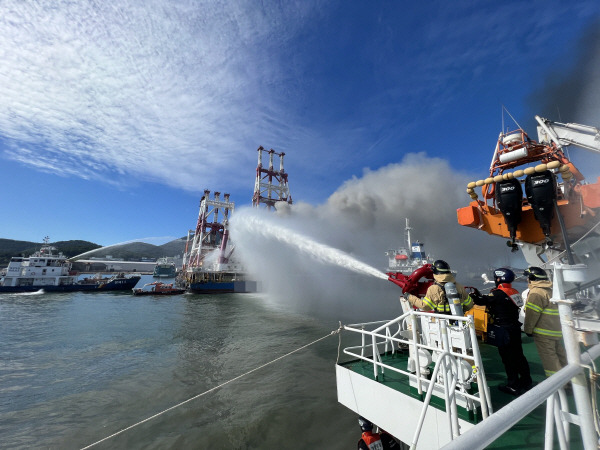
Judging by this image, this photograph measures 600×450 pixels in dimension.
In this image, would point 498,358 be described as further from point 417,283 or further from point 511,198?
point 511,198

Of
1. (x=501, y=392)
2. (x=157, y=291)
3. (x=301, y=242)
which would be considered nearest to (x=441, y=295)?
(x=501, y=392)

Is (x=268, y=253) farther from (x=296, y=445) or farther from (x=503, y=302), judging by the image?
(x=503, y=302)

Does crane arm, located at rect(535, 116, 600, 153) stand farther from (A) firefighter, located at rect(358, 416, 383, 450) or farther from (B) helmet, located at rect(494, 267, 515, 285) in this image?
(A) firefighter, located at rect(358, 416, 383, 450)

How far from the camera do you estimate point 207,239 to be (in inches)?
2559

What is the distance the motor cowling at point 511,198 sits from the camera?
7496 millimetres

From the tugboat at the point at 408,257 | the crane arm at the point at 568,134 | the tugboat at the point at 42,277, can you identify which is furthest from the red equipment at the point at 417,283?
the tugboat at the point at 42,277

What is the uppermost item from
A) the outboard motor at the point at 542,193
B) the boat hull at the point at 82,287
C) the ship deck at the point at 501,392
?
the outboard motor at the point at 542,193

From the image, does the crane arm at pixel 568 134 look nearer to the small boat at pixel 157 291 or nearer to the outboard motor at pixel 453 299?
the outboard motor at pixel 453 299

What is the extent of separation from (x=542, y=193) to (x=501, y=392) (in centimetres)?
516

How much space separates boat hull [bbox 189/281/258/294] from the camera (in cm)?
4884

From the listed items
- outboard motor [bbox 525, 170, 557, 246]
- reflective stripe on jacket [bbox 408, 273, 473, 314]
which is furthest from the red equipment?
outboard motor [bbox 525, 170, 557, 246]

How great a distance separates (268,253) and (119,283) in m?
31.7

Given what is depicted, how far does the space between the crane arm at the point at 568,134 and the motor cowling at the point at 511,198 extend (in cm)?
333

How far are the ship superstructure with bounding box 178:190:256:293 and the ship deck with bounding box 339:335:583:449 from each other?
47.4 meters
